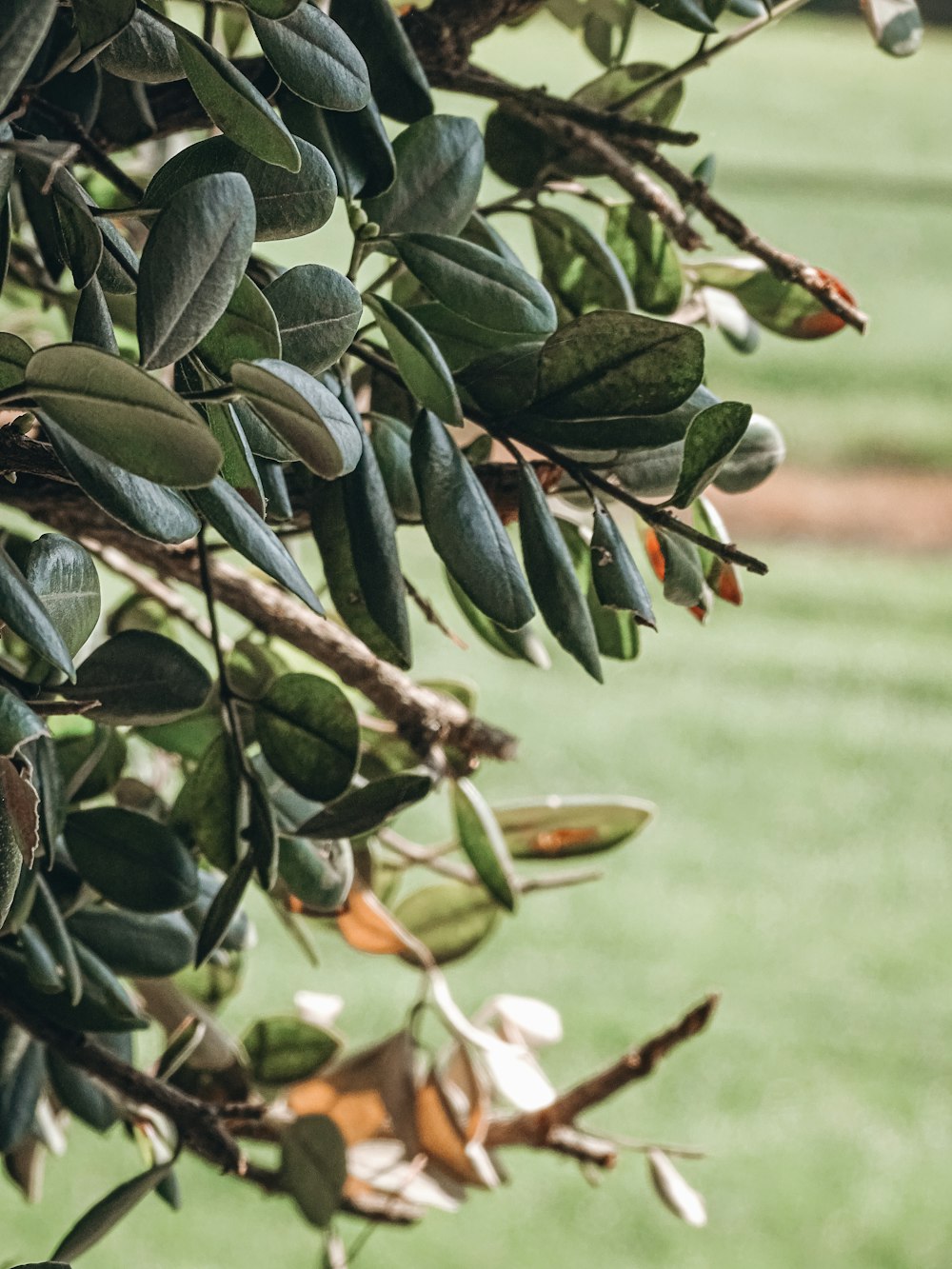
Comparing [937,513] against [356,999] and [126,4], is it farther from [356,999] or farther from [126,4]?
[126,4]

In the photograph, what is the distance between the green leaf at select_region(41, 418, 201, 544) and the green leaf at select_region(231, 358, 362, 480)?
0.02m

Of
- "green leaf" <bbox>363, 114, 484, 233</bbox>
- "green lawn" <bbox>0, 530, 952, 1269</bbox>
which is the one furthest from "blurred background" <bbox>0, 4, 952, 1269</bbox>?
"green leaf" <bbox>363, 114, 484, 233</bbox>

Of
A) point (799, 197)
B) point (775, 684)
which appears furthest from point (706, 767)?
point (799, 197)

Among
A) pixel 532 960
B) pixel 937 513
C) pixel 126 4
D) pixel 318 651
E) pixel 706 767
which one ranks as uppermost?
pixel 126 4

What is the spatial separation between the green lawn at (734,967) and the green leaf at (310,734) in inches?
47.2

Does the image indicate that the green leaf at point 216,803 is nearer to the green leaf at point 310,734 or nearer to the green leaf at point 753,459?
the green leaf at point 310,734

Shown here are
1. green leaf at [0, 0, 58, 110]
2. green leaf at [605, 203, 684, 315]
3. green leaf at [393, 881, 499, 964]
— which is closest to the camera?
green leaf at [0, 0, 58, 110]

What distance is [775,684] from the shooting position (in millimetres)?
2752

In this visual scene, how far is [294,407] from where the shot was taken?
0.18 metres

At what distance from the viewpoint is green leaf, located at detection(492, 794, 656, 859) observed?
462 millimetres

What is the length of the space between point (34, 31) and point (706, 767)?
237cm

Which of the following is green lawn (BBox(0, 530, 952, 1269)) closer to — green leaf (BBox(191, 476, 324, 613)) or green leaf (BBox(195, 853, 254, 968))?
green leaf (BBox(195, 853, 254, 968))

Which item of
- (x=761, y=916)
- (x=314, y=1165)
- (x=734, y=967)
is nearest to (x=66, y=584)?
(x=314, y=1165)

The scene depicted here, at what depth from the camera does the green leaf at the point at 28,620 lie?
0.19 m
